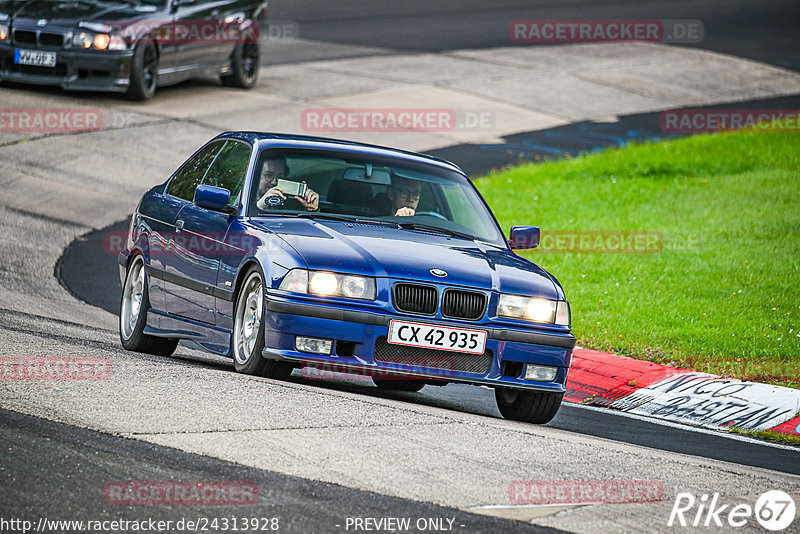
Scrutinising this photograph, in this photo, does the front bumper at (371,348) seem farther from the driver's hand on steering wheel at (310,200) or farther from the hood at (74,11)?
the hood at (74,11)

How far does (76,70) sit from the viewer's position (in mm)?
19141

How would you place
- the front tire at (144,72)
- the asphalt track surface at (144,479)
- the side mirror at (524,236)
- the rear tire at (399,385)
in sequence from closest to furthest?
the asphalt track surface at (144,479), the side mirror at (524,236), the rear tire at (399,385), the front tire at (144,72)

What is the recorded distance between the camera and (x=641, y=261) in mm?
14039

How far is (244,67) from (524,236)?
14488mm

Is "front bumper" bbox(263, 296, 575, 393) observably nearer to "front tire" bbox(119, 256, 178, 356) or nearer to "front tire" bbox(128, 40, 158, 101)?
"front tire" bbox(119, 256, 178, 356)

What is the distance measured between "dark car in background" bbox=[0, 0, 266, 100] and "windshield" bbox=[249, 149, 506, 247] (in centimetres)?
1113

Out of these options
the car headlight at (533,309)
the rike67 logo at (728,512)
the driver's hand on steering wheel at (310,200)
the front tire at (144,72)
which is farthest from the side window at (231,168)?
the front tire at (144,72)

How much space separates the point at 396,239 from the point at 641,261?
6.58 meters

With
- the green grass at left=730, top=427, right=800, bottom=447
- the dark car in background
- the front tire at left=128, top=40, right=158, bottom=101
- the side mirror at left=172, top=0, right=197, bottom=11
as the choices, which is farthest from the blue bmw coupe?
the side mirror at left=172, top=0, right=197, bottom=11

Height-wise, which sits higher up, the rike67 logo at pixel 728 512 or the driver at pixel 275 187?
the driver at pixel 275 187

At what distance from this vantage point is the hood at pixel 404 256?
7504 millimetres

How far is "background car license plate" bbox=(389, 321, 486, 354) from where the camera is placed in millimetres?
7438

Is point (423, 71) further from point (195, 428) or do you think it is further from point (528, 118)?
point (195, 428)

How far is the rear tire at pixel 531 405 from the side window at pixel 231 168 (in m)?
2.17
